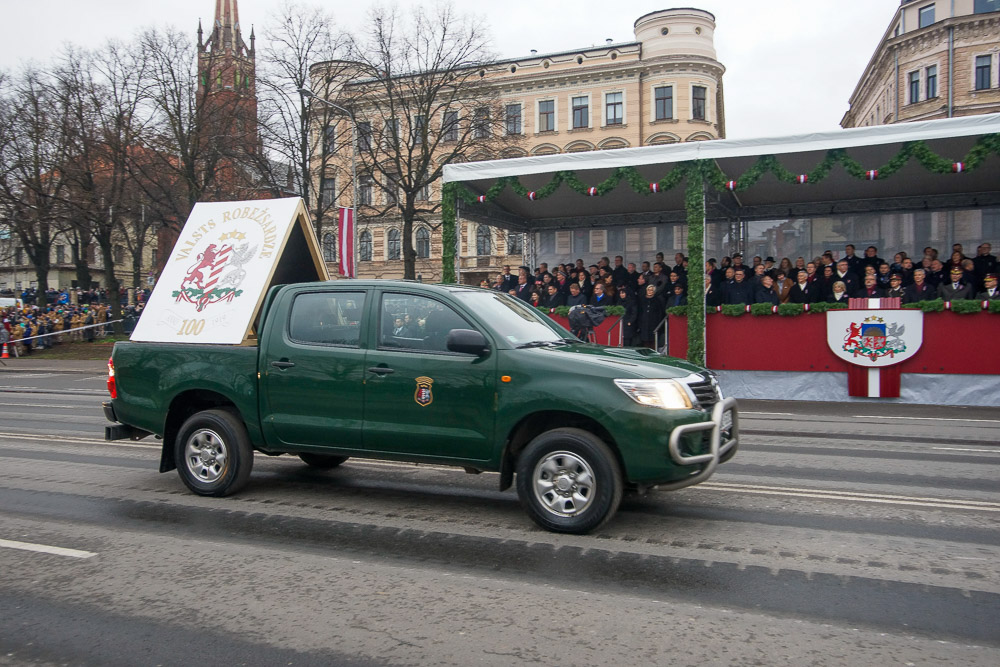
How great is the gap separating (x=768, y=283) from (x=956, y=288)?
10.8 feet

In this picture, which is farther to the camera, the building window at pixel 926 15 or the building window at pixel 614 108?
the building window at pixel 614 108

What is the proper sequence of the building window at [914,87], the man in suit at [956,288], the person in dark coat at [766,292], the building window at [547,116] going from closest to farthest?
1. the man in suit at [956,288]
2. the person in dark coat at [766,292]
3. the building window at [914,87]
4. the building window at [547,116]

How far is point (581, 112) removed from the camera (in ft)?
195

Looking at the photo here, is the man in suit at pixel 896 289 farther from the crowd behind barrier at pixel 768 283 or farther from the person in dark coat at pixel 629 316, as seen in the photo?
the person in dark coat at pixel 629 316

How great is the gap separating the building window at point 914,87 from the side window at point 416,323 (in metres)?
57.8

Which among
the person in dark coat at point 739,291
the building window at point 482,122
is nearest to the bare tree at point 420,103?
the building window at point 482,122

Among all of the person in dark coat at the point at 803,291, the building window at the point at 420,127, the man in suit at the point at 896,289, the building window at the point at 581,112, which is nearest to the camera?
the man in suit at the point at 896,289

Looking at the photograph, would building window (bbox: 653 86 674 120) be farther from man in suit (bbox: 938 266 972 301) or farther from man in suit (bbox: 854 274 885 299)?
man in suit (bbox: 938 266 972 301)

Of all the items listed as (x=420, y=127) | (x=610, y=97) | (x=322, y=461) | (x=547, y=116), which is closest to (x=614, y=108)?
(x=610, y=97)

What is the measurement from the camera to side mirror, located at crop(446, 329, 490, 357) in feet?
19.5

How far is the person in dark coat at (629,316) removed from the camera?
17688 millimetres

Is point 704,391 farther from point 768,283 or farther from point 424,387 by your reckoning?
point 768,283

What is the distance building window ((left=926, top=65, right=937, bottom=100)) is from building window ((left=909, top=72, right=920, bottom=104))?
823 mm

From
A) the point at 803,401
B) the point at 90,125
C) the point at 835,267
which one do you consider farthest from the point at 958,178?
the point at 90,125
